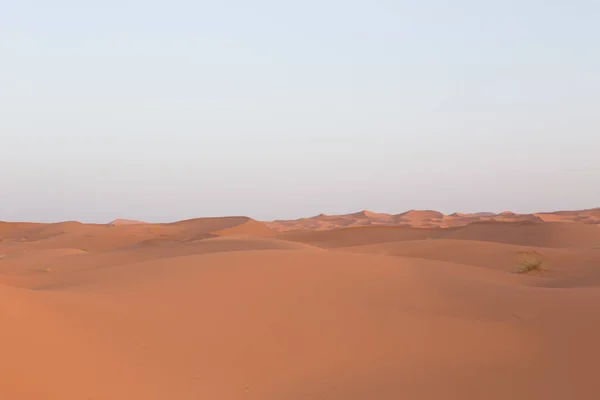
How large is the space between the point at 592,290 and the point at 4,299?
6.94 metres

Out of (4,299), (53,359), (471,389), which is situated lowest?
(471,389)

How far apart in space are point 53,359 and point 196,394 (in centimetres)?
121

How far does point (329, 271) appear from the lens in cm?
811

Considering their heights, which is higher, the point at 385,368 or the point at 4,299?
the point at 4,299

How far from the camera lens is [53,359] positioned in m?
4.55

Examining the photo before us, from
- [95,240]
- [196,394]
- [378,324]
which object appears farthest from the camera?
[95,240]

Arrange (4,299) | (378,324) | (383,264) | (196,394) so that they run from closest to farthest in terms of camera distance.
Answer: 1. (196,394)
2. (4,299)
3. (378,324)
4. (383,264)

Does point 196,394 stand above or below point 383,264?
below

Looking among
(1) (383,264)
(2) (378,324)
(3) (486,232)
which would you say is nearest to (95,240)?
(3) (486,232)

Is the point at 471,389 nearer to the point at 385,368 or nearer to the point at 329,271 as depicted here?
the point at 385,368

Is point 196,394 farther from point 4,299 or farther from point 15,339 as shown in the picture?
point 4,299

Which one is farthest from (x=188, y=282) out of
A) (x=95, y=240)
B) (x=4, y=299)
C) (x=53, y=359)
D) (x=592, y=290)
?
(x=95, y=240)

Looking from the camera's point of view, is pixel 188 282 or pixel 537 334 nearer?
pixel 537 334

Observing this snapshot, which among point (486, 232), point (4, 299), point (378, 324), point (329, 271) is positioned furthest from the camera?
point (486, 232)
